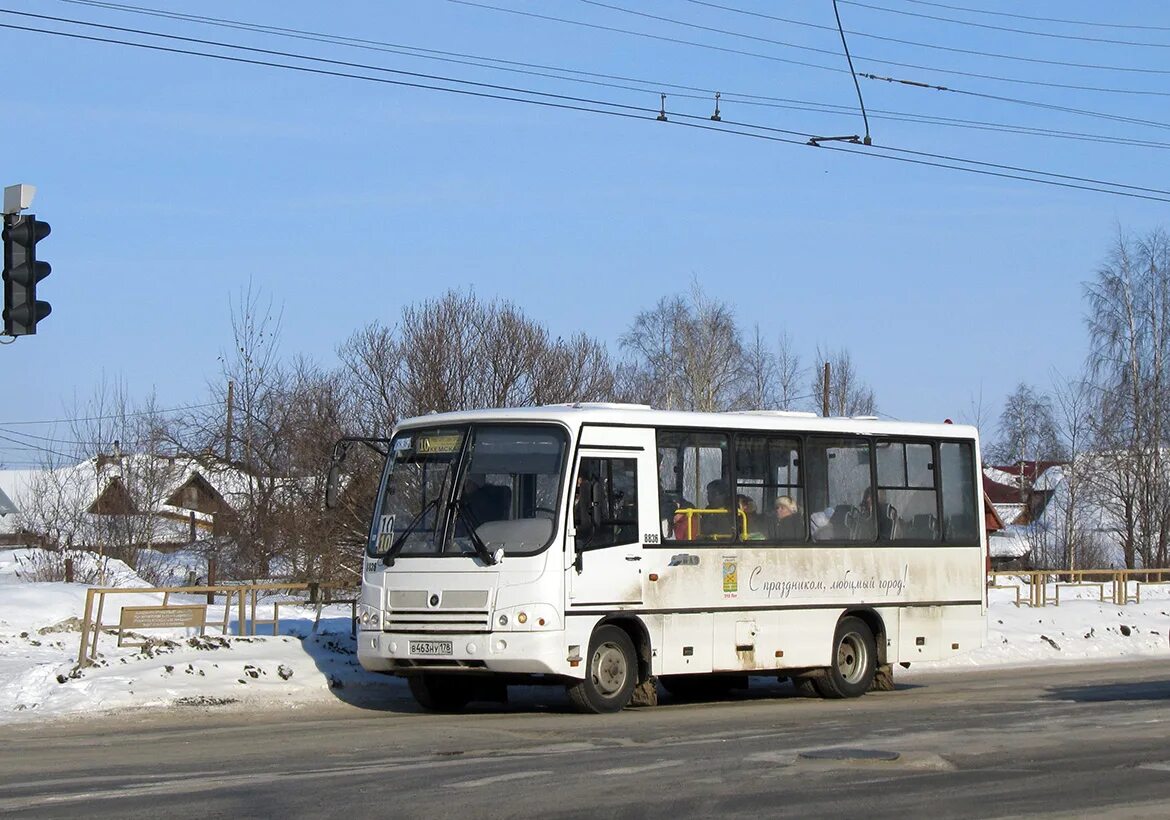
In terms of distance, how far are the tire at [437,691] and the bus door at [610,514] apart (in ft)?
6.15

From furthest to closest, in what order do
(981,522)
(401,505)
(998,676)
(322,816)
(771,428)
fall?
(998,676)
(981,522)
(771,428)
(401,505)
(322,816)

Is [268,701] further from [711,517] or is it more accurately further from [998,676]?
[998,676]

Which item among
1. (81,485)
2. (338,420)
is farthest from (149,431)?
(338,420)

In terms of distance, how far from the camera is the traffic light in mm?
14812

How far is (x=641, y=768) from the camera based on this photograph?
1073cm

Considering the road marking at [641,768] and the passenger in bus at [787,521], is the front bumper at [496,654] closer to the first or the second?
the passenger in bus at [787,521]

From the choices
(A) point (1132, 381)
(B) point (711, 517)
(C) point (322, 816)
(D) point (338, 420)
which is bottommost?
(C) point (322, 816)

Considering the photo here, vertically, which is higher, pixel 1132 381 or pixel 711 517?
pixel 1132 381

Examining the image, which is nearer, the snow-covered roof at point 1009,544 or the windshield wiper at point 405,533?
the windshield wiper at point 405,533

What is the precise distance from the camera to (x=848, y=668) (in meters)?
17.9

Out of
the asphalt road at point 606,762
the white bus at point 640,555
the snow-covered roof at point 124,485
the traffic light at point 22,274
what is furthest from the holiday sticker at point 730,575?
the snow-covered roof at point 124,485

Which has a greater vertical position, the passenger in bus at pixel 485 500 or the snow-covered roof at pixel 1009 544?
the snow-covered roof at pixel 1009 544

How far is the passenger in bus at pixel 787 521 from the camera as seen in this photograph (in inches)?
675

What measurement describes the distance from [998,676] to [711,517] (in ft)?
22.3
